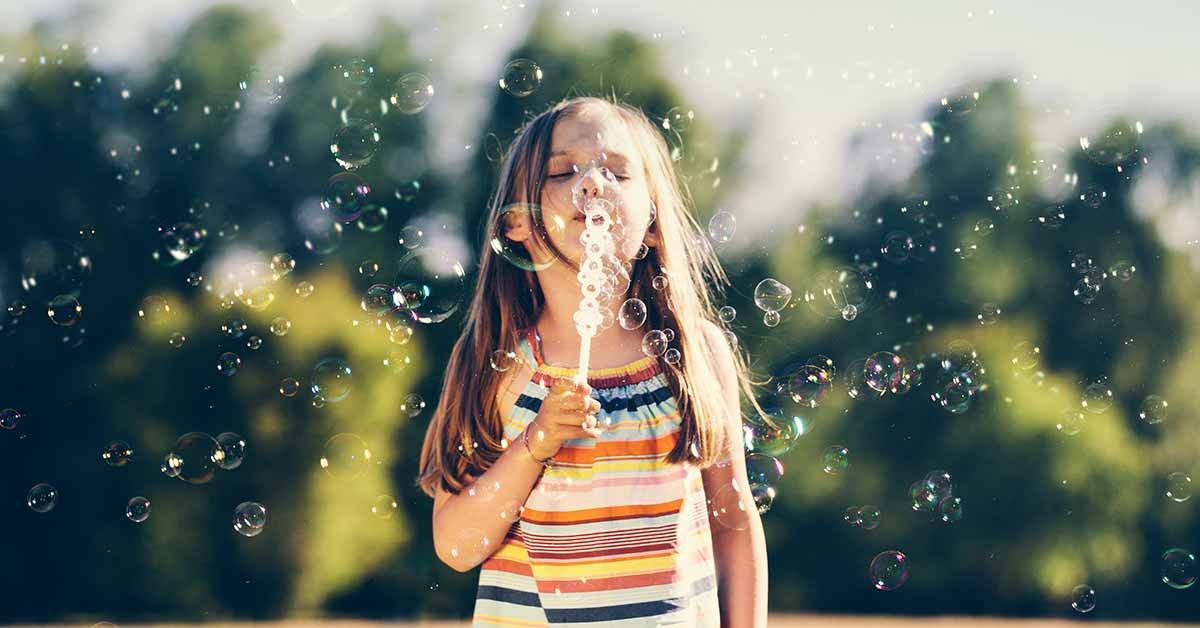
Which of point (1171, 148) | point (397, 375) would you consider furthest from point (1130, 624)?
point (397, 375)

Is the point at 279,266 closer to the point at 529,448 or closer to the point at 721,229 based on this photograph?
the point at 721,229

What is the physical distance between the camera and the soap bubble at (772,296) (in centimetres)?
326

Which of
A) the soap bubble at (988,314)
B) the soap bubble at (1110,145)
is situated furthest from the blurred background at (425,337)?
the soap bubble at (1110,145)

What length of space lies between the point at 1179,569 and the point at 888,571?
1176mm

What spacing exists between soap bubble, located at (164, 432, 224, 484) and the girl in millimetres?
1297

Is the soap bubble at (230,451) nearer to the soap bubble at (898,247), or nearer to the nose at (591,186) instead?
the nose at (591,186)

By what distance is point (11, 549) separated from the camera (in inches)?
514

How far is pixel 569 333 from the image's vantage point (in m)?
2.32

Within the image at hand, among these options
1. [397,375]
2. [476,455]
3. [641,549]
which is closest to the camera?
[641,549]

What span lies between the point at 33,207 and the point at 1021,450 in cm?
1099

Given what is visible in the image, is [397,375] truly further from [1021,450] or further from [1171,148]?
[1171,148]

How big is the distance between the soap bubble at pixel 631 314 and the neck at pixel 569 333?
0.01 m

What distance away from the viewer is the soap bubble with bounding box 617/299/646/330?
2.36 m

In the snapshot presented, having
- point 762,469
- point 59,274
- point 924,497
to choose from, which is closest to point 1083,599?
point 924,497
